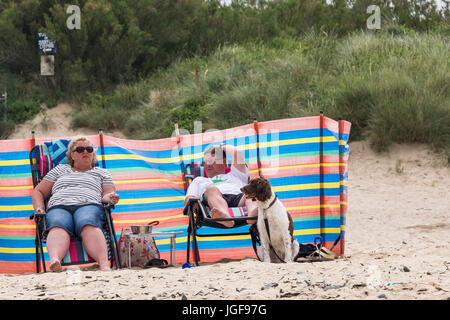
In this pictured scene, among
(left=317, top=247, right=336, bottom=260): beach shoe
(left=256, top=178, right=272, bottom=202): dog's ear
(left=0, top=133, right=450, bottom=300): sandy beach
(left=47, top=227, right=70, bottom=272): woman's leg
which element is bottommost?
(left=317, top=247, right=336, bottom=260): beach shoe

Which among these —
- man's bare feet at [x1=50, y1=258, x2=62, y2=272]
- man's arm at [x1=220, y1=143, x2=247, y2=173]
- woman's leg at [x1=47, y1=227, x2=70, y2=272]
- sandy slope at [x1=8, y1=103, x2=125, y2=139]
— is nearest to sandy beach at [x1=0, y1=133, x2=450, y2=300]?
man's bare feet at [x1=50, y1=258, x2=62, y2=272]

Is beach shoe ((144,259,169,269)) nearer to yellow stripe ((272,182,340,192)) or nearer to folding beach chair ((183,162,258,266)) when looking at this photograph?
folding beach chair ((183,162,258,266))

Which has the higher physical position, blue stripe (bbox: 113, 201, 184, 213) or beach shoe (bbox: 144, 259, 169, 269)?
blue stripe (bbox: 113, 201, 184, 213)

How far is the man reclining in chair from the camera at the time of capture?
196 inches

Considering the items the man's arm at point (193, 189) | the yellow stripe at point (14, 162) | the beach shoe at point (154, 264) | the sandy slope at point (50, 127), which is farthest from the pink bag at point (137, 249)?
the sandy slope at point (50, 127)

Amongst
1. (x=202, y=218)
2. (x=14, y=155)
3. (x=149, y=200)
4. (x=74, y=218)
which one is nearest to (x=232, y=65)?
(x=149, y=200)

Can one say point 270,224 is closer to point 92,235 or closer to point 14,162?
point 92,235

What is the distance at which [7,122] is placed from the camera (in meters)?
12.8

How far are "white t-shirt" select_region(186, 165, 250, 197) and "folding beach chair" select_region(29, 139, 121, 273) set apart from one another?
2.34 feet

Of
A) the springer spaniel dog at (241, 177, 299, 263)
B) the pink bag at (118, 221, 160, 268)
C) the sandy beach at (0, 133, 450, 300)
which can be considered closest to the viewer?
the sandy beach at (0, 133, 450, 300)

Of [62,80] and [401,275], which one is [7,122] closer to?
[62,80]

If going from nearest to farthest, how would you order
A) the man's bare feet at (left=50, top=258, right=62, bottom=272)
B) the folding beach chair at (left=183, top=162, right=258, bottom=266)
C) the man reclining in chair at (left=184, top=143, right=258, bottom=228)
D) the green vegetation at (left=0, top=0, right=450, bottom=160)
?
the man's bare feet at (left=50, top=258, right=62, bottom=272), the folding beach chair at (left=183, top=162, right=258, bottom=266), the man reclining in chair at (left=184, top=143, right=258, bottom=228), the green vegetation at (left=0, top=0, right=450, bottom=160)
